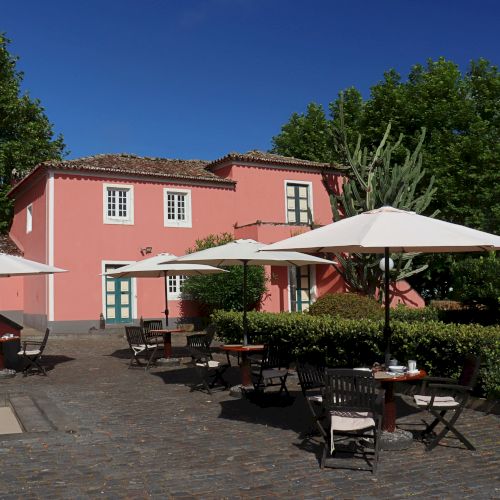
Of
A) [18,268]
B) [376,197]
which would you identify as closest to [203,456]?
[18,268]

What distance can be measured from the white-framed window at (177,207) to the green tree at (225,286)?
1583mm

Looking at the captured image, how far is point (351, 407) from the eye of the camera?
18.8ft

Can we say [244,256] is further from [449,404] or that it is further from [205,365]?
[449,404]

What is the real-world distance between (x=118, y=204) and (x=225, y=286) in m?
5.08

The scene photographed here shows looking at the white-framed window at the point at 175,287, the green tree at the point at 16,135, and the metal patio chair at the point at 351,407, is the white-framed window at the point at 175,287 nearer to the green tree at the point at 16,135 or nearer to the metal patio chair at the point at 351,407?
the green tree at the point at 16,135

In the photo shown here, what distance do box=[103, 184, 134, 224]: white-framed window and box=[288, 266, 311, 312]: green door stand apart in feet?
21.4

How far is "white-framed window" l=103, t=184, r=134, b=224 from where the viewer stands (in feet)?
72.7

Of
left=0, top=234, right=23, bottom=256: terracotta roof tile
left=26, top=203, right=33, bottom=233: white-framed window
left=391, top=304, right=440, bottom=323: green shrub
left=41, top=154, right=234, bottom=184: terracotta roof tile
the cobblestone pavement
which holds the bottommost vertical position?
the cobblestone pavement

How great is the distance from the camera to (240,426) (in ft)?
23.8

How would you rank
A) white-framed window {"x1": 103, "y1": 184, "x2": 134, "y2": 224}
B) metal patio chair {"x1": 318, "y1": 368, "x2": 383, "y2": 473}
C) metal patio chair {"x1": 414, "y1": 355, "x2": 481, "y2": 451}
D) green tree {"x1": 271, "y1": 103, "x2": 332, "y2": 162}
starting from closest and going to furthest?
metal patio chair {"x1": 318, "y1": 368, "x2": 383, "y2": 473}, metal patio chair {"x1": 414, "y1": 355, "x2": 481, "y2": 451}, white-framed window {"x1": 103, "y1": 184, "x2": 134, "y2": 224}, green tree {"x1": 271, "y1": 103, "x2": 332, "y2": 162}

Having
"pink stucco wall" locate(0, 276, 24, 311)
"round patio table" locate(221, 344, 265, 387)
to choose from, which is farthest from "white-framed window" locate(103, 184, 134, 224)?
"round patio table" locate(221, 344, 265, 387)

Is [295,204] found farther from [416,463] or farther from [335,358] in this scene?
[416,463]

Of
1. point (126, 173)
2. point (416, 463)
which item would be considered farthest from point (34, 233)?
point (416, 463)

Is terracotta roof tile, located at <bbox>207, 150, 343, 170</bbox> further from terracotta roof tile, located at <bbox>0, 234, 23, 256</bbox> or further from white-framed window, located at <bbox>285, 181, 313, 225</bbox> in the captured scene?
terracotta roof tile, located at <bbox>0, 234, 23, 256</bbox>
